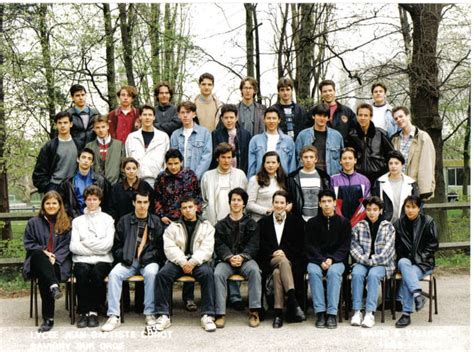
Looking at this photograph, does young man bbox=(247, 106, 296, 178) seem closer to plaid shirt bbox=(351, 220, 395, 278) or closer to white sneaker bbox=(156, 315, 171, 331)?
plaid shirt bbox=(351, 220, 395, 278)

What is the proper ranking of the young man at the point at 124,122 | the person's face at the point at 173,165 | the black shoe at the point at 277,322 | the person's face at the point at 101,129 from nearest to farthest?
the black shoe at the point at 277,322 < the person's face at the point at 173,165 < the person's face at the point at 101,129 < the young man at the point at 124,122

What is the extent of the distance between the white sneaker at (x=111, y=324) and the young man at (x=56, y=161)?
5.59 feet

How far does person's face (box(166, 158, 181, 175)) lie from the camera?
6441mm

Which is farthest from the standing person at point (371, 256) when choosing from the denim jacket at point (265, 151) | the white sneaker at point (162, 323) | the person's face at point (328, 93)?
the white sneaker at point (162, 323)

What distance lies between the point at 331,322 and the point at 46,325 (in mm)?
2873

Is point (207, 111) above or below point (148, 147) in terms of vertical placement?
above

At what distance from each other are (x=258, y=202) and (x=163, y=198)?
107 cm

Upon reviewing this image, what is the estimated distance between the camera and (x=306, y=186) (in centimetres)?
649

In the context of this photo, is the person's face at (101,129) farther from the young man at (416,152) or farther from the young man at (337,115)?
the young man at (416,152)

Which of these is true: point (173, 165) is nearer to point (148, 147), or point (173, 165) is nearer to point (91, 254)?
point (148, 147)

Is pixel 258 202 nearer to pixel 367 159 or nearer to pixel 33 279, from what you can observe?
pixel 367 159

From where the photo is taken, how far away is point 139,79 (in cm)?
1471

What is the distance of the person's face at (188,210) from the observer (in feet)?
20.4

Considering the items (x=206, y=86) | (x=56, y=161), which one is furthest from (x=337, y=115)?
(x=56, y=161)
